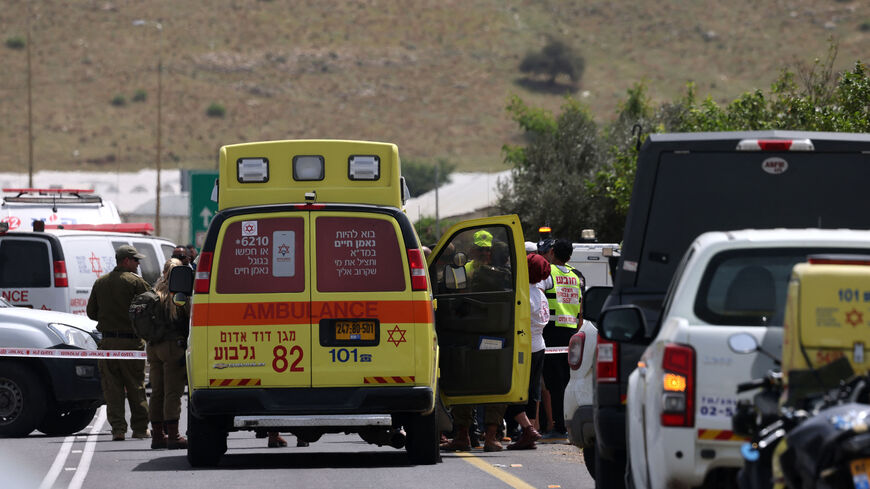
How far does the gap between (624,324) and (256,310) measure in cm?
443

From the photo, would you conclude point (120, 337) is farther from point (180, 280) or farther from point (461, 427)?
point (461, 427)

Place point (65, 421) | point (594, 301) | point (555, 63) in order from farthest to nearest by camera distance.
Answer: point (555, 63) → point (65, 421) → point (594, 301)

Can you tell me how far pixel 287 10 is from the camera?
468 feet

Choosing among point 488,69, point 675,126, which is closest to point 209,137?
point 488,69

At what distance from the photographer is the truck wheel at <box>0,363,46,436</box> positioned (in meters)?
16.0

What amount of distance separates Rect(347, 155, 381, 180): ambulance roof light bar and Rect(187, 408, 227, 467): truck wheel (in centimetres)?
214

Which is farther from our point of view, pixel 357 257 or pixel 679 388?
pixel 357 257

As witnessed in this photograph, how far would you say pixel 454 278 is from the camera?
13.3 m

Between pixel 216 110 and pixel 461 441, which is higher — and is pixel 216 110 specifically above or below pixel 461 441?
below

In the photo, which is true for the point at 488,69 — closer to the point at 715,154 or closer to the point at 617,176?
the point at 617,176

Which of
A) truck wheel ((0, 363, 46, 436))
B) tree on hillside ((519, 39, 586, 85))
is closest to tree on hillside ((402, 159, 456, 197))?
tree on hillside ((519, 39, 586, 85))

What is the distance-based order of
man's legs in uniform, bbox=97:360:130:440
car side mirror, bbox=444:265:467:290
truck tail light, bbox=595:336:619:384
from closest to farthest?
truck tail light, bbox=595:336:619:384 < car side mirror, bbox=444:265:467:290 < man's legs in uniform, bbox=97:360:130:440

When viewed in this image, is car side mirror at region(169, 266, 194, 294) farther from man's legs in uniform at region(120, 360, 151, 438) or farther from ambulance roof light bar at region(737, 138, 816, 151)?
ambulance roof light bar at region(737, 138, 816, 151)

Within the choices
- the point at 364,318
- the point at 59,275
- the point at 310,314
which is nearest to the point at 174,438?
the point at 310,314
